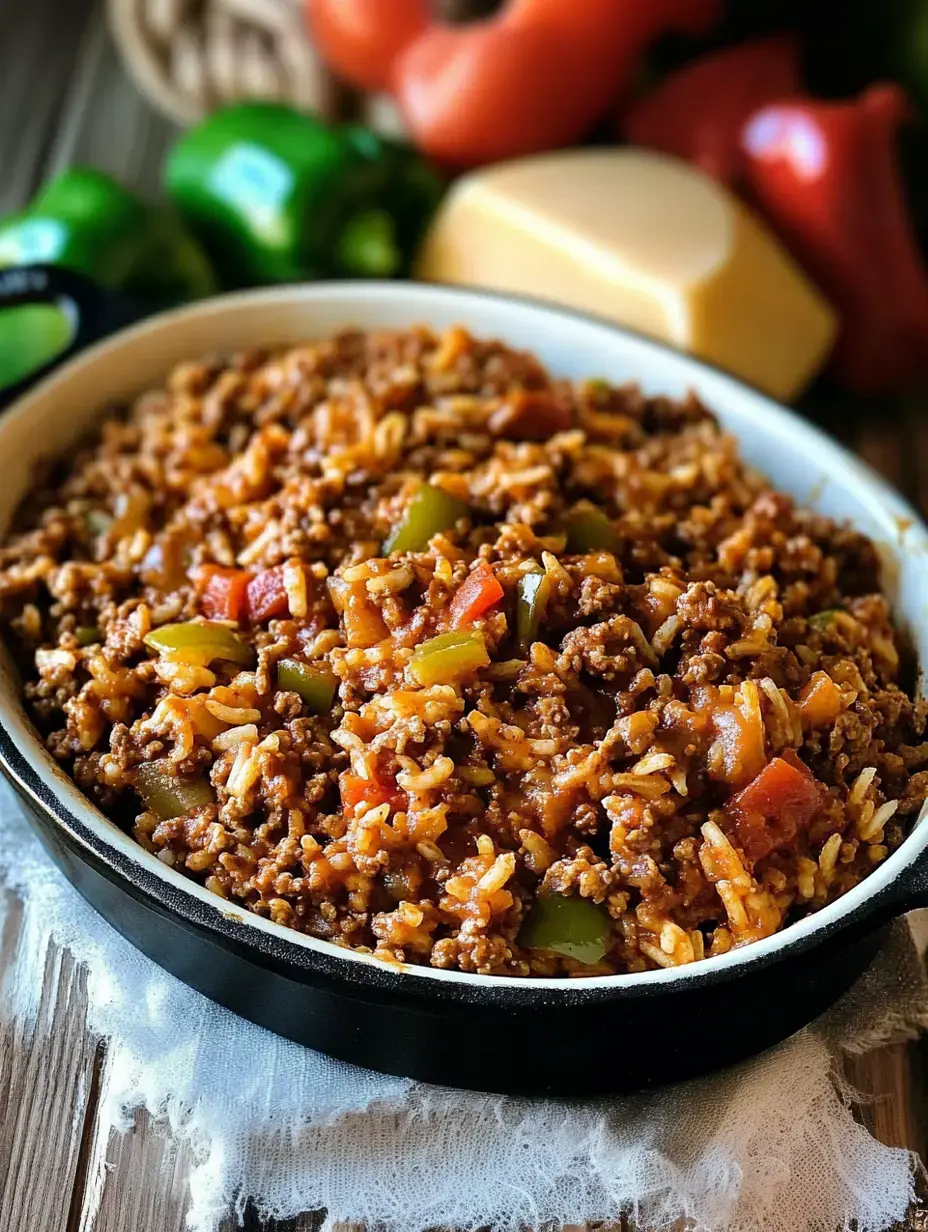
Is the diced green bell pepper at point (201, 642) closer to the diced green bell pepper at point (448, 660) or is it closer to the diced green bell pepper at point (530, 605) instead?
the diced green bell pepper at point (448, 660)

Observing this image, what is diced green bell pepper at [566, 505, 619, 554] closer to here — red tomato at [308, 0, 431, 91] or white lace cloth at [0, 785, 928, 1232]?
white lace cloth at [0, 785, 928, 1232]

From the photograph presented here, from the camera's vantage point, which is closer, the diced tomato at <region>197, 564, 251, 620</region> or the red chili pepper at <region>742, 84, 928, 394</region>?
the diced tomato at <region>197, 564, 251, 620</region>

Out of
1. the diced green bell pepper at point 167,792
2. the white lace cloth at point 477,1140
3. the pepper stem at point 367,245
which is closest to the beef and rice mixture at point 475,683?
the diced green bell pepper at point 167,792

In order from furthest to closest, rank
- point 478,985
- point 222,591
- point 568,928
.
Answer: point 222,591
point 568,928
point 478,985

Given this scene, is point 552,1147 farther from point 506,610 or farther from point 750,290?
point 750,290

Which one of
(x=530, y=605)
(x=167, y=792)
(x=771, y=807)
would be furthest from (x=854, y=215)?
(x=167, y=792)

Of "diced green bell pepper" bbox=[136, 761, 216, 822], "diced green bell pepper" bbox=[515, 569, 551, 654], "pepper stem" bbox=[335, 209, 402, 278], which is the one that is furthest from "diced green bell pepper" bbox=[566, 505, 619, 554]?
"pepper stem" bbox=[335, 209, 402, 278]

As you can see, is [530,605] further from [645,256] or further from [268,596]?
[645,256]
